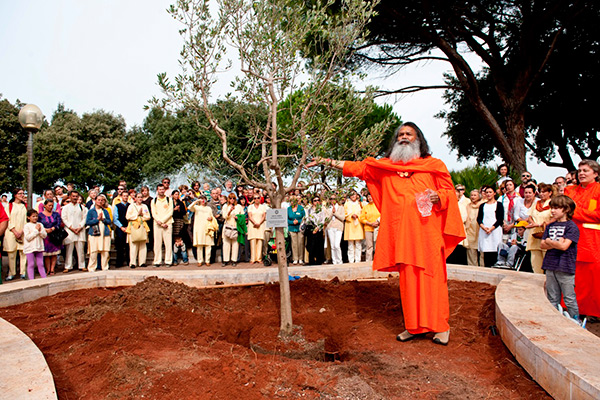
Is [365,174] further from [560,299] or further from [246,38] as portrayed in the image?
[560,299]

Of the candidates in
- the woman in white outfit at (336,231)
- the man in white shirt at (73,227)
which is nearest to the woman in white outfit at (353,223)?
the woman in white outfit at (336,231)

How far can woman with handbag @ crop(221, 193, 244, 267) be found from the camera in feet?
39.0

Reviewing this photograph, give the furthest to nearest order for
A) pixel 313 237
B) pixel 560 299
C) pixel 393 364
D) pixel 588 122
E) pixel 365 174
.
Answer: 1. pixel 588 122
2. pixel 313 237
3. pixel 560 299
4. pixel 365 174
5. pixel 393 364

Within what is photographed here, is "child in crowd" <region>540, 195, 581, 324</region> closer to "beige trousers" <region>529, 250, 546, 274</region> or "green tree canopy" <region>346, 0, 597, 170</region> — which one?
"beige trousers" <region>529, 250, 546, 274</region>

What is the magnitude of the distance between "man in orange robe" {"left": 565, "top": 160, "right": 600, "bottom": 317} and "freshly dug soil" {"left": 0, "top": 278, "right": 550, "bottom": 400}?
114 centimetres

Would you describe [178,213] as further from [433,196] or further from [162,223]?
[433,196]

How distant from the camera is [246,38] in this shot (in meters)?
4.45

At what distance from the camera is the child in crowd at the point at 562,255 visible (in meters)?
5.10

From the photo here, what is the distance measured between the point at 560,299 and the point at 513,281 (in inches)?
22.5

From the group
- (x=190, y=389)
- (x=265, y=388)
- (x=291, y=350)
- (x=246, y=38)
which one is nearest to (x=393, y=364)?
(x=291, y=350)

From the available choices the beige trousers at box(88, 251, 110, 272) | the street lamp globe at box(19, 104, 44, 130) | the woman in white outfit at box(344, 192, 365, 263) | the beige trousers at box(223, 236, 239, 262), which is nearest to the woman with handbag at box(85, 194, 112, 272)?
the beige trousers at box(88, 251, 110, 272)

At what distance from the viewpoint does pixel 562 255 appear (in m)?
5.15

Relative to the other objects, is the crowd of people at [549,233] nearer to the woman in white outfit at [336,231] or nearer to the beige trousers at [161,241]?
the woman in white outfit at [336,231]

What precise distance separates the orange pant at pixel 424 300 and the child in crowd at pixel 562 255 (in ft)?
5.39
